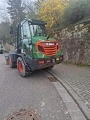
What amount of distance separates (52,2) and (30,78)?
10.5 m

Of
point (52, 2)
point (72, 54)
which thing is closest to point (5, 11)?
point (52, 2)

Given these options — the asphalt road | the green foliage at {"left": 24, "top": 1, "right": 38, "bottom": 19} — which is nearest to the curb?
the asphalt road

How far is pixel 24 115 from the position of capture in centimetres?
428

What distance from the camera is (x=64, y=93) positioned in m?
5.80

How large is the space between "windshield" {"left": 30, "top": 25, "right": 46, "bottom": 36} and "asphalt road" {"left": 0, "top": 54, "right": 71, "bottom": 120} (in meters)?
2.46

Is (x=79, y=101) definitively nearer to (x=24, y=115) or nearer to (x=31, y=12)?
(x=24, y=115)

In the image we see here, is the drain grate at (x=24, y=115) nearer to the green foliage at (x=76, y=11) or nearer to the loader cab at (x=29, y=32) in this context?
the loader cab at (x=29, y=32)

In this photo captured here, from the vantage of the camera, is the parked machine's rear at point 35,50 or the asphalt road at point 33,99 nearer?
the asphalt road at point 33,99

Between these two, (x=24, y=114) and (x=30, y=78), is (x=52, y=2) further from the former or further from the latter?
(x=24, y=114)

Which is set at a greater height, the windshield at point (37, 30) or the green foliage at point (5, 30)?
the green foliage at point (5, 30)

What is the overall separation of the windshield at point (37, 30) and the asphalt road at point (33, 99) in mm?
2455

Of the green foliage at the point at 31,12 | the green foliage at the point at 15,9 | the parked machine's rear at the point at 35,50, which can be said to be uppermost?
the green foliage at the point at 15,9

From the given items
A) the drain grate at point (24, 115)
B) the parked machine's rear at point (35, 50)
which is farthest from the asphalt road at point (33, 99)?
the parked machine's rear at point (35, 50)

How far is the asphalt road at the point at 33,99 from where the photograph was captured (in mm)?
4426
